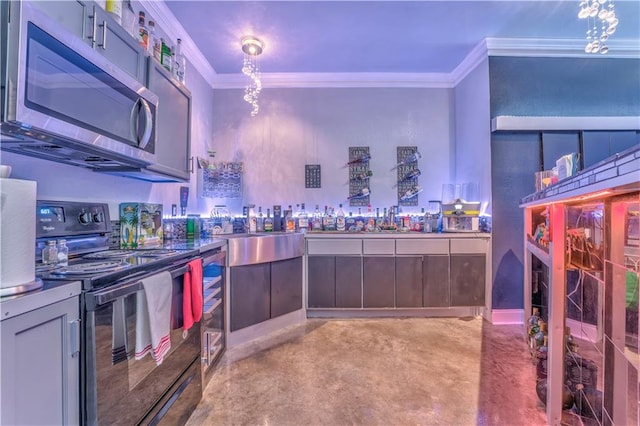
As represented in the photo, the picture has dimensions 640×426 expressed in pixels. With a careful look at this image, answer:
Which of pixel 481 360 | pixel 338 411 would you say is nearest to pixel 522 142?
pixel 481 360

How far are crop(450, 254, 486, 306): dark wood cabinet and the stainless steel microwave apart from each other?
3.16 m

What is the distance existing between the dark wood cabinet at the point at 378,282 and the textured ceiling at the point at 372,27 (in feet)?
7.82

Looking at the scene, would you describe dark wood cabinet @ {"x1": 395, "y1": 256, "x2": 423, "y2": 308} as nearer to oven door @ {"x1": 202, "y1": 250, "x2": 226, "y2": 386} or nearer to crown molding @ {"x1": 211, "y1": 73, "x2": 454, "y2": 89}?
oven door @ {"x1": 202, "y1": 250, "x2": 226, "y2": 386}

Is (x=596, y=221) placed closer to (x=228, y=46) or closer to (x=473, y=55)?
(x=473, y=55)

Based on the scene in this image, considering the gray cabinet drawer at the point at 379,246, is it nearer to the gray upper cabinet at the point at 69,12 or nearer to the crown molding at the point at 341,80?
the crown molding at the point at 341,80

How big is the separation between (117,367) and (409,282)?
9.08ft

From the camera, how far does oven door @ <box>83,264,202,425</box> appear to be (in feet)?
3.10

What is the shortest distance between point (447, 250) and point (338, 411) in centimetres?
214

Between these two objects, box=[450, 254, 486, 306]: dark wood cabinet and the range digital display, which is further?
box=[450, 254, 486, 306]: dark wood cabinet

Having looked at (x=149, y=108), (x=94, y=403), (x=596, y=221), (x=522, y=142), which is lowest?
(x=94, y=403)

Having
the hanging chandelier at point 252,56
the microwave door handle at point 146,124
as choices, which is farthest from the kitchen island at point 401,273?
the microwave door handle at point 146,124

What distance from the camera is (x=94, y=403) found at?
0.95m

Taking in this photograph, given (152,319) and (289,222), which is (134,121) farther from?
(289,222)

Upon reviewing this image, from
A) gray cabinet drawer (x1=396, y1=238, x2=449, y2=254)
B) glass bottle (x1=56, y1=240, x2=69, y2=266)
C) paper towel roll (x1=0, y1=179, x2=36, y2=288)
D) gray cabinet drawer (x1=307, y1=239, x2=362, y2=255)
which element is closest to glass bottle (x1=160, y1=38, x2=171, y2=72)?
glass bottle (x1=56, y1=240, x2=69, y2=266)
